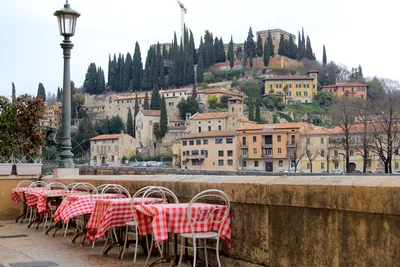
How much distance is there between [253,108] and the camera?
11200 centimetres

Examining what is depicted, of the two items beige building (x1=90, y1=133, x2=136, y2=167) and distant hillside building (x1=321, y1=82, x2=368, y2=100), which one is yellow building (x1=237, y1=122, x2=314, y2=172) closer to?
beige building (x1=90, y1=133, x2=136, y2=167)

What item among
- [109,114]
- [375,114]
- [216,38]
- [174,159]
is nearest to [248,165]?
[174,159]

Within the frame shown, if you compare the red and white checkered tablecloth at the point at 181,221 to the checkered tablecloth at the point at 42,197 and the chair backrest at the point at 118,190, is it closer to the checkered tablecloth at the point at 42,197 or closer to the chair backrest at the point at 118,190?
the chair backrest at the point at 118,190

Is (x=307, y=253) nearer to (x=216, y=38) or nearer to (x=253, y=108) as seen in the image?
(x=253, y=108)

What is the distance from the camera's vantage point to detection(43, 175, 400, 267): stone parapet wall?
297cm

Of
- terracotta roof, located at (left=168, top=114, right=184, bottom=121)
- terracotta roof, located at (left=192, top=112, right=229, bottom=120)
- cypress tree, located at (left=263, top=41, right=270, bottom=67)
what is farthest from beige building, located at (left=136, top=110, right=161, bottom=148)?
cypress tree, located at (left=263, top=41, right=270, bottom=67)

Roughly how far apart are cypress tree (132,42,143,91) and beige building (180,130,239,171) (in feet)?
169

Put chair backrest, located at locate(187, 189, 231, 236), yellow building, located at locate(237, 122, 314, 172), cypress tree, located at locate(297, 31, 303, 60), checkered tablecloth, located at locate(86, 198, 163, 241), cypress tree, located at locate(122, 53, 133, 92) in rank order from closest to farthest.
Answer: chair backrest, located at locate(187, 189, 231, 236)
checkered tablecloth, located at locate(86, 198, 163, 241)
yellow building, located at locate(237, 122, 314, 172)
cypress tree, located at locate(122, 53, 133, 92)
cypress tree, located at locate(297, 31, 303, 60)

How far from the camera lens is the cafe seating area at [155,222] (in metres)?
4.25

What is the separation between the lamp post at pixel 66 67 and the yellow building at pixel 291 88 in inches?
4486

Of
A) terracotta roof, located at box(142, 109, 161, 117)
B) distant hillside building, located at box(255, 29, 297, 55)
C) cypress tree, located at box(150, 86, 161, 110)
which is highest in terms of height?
distant hillside building, located at box(255, 29, 297, 55)

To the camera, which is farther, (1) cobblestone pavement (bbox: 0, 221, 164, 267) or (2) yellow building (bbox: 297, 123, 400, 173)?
(2) yellow building (bbox: 297, 123, 400, 173)

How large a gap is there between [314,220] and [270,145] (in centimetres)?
7653

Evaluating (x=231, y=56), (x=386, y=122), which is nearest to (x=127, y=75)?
(x=231, y=56)
